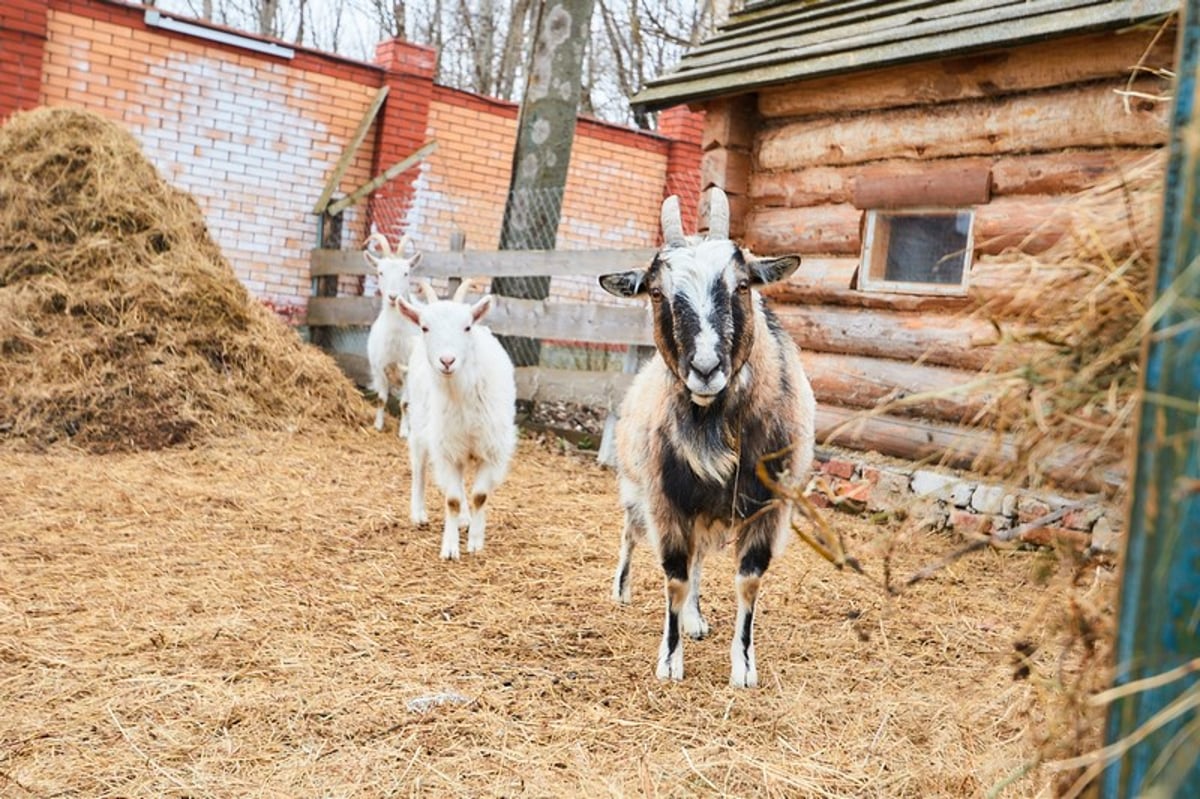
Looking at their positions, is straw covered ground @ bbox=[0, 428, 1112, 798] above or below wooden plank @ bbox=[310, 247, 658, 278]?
below

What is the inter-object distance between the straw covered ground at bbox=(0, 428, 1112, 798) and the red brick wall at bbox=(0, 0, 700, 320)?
7.13 meters

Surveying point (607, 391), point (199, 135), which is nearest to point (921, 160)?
point (607, 391)

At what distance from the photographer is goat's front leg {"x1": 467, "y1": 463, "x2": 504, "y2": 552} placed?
6143 mm

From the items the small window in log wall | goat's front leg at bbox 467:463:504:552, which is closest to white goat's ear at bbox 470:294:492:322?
goat's front leg at bbox 467:463:504:552

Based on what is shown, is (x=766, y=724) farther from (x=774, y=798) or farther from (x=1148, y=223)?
(x=1148, y=223)

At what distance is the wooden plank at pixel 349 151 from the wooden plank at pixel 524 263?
57.7 inches

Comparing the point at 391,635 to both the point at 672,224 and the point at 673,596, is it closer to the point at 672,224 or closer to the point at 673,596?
the point at 673,596

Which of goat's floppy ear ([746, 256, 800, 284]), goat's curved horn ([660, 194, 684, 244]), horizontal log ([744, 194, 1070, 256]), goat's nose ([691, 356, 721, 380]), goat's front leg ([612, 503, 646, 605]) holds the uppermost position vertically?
horizontal log ([744, 194, 1070, 256])

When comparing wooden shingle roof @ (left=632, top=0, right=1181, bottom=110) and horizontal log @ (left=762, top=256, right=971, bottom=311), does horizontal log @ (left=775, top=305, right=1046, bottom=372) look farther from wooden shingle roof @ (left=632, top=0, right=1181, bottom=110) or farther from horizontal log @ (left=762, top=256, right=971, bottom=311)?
wooden shingle roof @ (left=632, top=0, right=1181, bottom=110)

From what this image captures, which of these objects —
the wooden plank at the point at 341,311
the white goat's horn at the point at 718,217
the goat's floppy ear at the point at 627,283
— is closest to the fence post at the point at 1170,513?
the goat's floppy ear at the point at 627,283

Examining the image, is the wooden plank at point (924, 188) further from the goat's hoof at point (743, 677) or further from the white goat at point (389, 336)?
the white goat at point (389, 336)

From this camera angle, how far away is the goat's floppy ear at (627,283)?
4.23 meters

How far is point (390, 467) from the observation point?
28.4 ft

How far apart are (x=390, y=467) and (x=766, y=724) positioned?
5.62 metres
